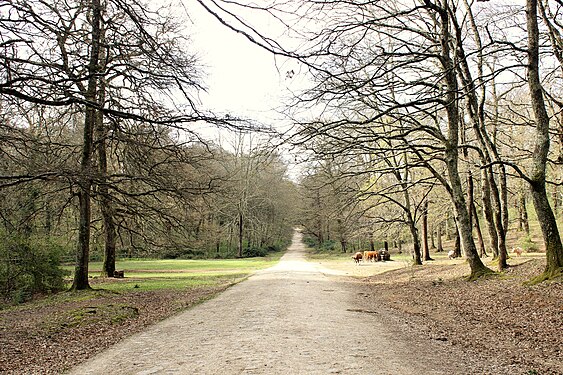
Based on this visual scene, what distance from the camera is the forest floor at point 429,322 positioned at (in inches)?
241

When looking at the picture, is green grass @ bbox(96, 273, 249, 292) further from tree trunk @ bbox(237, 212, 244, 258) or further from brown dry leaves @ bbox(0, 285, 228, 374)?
tree trunk @ bbox(237, 212, 244, 258)

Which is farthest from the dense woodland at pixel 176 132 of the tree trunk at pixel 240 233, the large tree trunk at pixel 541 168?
the tree trunk at pixel 240 233

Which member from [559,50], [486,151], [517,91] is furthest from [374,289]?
[517,91]

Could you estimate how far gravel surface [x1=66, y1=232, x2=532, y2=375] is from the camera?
209 inches

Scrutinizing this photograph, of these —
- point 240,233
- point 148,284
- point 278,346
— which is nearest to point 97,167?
point 148,284

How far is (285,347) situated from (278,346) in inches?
4.7

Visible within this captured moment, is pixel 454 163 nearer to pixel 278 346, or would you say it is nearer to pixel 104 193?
pixel 278 346

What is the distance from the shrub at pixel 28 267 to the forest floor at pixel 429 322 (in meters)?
1.86

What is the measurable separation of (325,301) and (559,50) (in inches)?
397

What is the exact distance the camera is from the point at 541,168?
33.7ft

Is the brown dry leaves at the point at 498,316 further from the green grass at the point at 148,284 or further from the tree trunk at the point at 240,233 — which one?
the tree trunk at the point at 240,233

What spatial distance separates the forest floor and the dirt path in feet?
0.88

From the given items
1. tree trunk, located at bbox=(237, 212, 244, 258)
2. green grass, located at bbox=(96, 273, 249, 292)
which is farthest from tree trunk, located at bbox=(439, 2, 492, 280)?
tree trunk, located at bbox=(237, 212, 244, 258)

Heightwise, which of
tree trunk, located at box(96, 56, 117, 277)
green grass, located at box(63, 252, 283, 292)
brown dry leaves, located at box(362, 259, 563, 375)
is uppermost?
tree trunk, located at box(96, 56, 117, 277)
